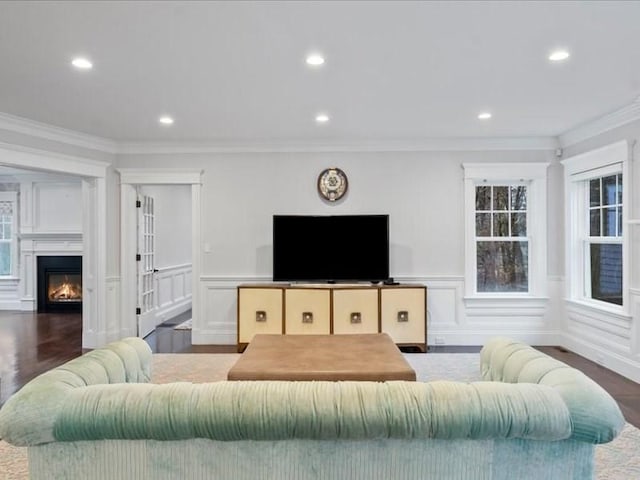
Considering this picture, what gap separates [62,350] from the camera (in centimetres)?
515

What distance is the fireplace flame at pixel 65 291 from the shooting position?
26.3 ft

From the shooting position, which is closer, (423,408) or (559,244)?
(423,408)

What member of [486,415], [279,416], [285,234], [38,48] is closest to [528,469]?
[486,415]

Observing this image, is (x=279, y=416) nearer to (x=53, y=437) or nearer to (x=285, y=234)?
(x=53, y=437)

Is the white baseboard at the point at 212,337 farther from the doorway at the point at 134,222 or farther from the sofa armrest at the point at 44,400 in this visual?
the sofa armrest at the point at 44,400

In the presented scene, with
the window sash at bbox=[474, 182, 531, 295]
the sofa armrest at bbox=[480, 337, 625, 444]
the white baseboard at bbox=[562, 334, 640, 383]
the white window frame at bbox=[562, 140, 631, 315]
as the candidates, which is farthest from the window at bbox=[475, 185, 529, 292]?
the sofa armrest at bbox=[480, 337, 625, 444]

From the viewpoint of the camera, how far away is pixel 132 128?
4.74 metres

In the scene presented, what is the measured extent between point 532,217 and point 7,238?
9.27m

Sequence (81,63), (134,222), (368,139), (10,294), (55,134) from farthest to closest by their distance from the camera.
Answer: (10,294)
(134,222)
(368,139)
(55,134)
(81,63)

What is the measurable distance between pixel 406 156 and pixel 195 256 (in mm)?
2972

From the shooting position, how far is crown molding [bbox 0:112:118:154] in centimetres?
427

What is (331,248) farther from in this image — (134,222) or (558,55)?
(558,55)

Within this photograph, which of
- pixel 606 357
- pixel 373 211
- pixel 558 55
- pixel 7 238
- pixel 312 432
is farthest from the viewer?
pixel 7 238

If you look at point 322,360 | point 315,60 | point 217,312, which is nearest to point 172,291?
point 217,312
